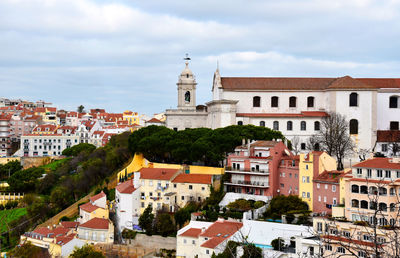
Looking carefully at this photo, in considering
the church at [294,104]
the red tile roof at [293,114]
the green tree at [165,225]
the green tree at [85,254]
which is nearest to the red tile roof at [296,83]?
the church at [294,104]

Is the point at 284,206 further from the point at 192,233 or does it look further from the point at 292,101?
the point at 292,101

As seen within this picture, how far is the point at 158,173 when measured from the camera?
1594 inches

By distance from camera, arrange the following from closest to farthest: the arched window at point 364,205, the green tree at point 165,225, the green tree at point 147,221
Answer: the arched window at point 364,205 → the green tree at point 165,225 → the green tree at point 147,221

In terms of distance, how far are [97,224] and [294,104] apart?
27.2m

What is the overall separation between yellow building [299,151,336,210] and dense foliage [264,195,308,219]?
0.60 m

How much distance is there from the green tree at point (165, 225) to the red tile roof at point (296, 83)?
22425 mm

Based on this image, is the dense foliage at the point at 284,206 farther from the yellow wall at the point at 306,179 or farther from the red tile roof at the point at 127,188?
the red tile roof at the point at 127,188

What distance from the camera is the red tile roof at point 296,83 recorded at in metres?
55.2

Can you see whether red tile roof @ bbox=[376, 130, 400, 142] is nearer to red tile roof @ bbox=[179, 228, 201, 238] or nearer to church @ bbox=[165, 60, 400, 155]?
church @ bbox=[165, 60, 400, 155]

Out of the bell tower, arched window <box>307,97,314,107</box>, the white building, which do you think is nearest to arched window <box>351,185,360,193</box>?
the white building

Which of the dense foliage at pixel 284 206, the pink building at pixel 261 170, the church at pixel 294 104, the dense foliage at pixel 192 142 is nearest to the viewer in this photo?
the dense foliage at pixel 284 206

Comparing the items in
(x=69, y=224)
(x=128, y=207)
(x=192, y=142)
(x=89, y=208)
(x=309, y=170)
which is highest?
(x=192, y=142)

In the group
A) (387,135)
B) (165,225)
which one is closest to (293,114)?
(387,135)

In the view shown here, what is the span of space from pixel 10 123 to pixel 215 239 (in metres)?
70.5
